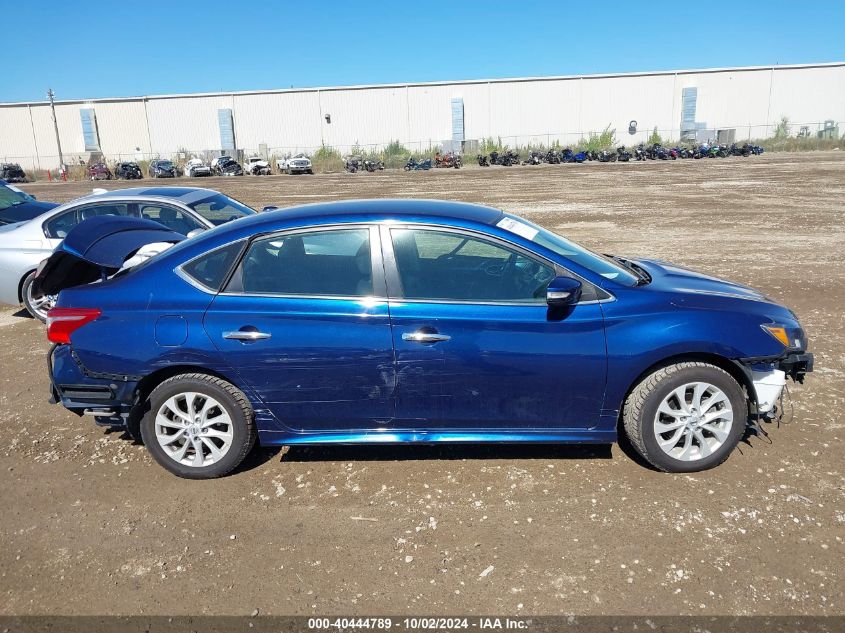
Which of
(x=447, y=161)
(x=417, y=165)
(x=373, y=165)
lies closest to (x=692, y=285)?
(x=417, y=165)

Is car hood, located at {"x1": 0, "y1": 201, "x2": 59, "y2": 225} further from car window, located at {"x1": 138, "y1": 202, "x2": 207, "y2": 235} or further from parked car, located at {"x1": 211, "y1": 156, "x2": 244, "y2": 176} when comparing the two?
parked car, located at {"x1": 211, "y1": 156, "x2": 244, "y2": 176}

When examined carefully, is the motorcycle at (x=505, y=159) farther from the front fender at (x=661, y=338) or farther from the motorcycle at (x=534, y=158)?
the front fender at (x=661, y=338)

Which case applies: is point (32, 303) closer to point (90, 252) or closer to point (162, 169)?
point (90, 252)

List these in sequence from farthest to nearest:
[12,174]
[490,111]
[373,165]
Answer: [490,111] < [373,165] < [12,174]

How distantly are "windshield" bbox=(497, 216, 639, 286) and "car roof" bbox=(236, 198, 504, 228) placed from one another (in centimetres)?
14

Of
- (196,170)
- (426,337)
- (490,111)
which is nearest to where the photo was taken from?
(426,337)

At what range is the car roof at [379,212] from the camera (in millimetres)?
4113

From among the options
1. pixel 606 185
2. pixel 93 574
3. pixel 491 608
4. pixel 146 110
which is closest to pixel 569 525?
pixel 491 608

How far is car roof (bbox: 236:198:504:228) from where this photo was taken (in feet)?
13.5

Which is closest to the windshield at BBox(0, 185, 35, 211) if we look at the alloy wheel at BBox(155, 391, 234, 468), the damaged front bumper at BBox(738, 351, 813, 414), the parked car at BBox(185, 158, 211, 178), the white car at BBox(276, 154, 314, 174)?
the alloy wheel at BBox(155, 391, 234, 468)

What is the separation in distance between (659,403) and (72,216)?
289 inches

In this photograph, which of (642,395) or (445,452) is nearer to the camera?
(642,395)

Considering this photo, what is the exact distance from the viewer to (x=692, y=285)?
4.30 metres

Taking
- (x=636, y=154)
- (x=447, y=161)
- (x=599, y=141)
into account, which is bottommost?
(x=447, y=161)
